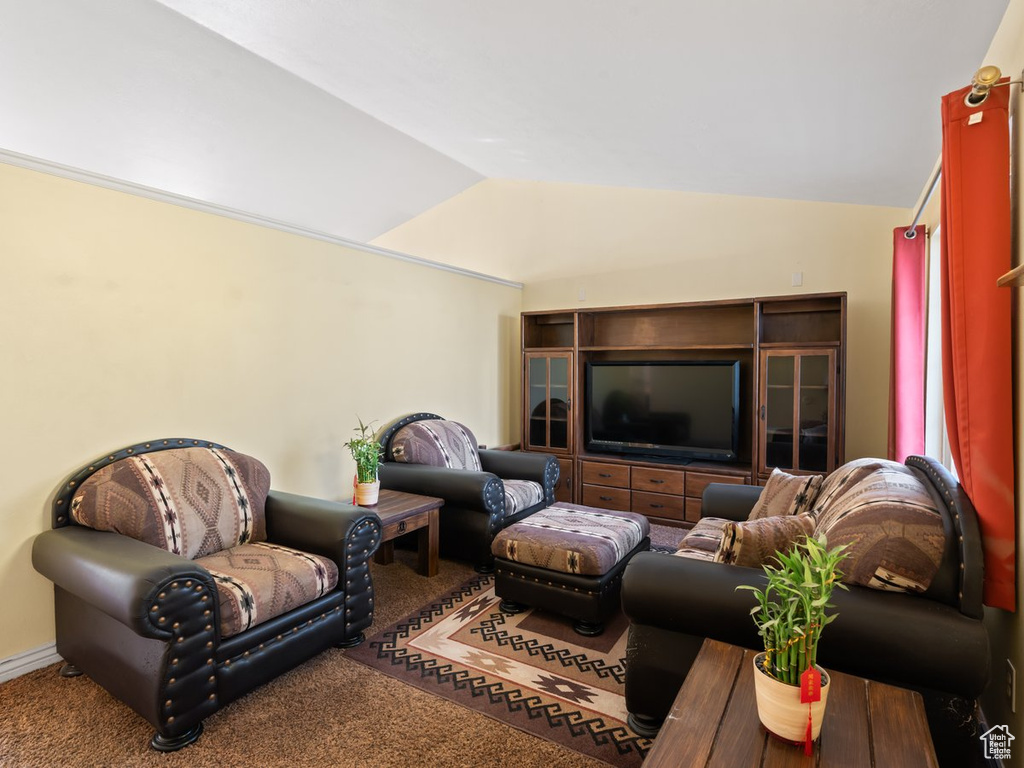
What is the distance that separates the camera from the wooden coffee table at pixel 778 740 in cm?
115

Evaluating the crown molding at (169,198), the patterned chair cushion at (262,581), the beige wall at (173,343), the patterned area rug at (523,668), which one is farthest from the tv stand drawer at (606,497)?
the patterned chair cushion at (262,581)

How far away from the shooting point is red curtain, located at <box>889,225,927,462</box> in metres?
3.18

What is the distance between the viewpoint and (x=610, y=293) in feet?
16.7

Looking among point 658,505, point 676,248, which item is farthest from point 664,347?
point 658,505

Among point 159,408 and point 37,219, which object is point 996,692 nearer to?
point 159,408

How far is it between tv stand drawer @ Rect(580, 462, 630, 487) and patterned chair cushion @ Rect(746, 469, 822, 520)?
1.77 m

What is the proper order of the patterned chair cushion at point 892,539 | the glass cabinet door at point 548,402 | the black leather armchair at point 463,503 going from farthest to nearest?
the glass cabinet door at point 548,402
the black leather armchair at point 463,503
the patterned chair cushion at point 892,539

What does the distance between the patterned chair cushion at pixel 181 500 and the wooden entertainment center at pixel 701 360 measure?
109 inches

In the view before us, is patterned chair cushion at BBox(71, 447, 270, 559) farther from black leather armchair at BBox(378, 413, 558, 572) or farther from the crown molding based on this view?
the crown molding

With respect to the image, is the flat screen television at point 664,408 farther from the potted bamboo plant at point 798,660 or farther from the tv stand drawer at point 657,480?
the potted bamboo plant at point 798,660

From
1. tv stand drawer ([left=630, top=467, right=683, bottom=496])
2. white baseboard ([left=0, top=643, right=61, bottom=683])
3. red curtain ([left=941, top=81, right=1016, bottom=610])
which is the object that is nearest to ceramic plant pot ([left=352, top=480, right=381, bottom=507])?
white baseboard ([left=0, top=643, right=61, bottom=683])

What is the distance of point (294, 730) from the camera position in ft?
6.35

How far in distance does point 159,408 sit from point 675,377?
3653 millimetres
